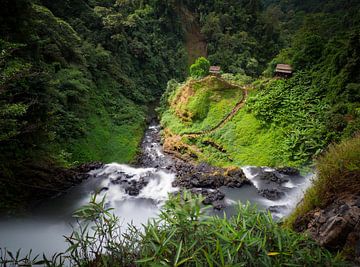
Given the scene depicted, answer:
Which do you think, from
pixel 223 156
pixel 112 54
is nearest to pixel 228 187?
pixel 223 156

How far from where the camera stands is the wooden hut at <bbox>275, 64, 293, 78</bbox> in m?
17.4

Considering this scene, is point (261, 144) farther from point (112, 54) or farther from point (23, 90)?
point (112, 54)

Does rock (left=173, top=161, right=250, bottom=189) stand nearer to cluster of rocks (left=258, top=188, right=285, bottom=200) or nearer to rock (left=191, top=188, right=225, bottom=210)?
rock (left=191, top=188, right=225, bottom=210)

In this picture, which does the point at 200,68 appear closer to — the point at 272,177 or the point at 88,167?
the point at 272,177

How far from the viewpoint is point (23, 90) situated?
8836 mm

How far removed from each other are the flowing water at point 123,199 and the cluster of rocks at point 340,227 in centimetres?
434

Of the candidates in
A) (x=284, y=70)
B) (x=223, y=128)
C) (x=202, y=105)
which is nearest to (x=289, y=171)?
(x=223, y=128)

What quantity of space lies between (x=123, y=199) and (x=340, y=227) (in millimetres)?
8744

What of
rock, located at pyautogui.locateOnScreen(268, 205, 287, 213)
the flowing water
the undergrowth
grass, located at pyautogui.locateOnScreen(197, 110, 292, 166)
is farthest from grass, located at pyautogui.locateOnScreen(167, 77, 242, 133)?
the undergrowth

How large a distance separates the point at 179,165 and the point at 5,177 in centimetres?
816

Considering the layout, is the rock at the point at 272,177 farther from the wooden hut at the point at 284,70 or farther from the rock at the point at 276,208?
the wooden hut at the point at 284,70

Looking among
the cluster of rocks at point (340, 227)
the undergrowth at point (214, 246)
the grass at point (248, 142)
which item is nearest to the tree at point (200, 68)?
the grass at point (248, 142)

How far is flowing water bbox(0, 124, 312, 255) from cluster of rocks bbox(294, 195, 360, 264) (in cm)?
434

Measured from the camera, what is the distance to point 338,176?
198 inches
